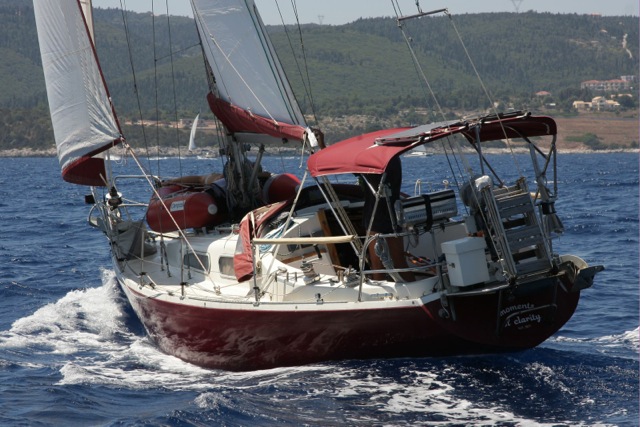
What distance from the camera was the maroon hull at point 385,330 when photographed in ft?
36.4

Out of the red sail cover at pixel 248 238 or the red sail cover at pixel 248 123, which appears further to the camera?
the red sail cover at pixel 248 123

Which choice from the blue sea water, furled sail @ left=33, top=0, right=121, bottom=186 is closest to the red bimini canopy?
the blue sea water

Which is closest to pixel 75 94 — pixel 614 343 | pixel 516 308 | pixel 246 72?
pixel 246 72

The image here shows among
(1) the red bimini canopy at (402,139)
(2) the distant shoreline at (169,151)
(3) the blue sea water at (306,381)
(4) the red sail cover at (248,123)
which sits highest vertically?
(4) the red sail cover at (248,123)

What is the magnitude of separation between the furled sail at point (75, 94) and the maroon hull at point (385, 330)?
347cm

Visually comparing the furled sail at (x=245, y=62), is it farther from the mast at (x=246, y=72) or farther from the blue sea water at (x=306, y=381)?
the blue sea water at (x=306, y=381)

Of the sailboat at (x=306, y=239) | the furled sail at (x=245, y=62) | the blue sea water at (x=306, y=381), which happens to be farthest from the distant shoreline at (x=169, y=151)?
the furled sail at (x=245, y=62)

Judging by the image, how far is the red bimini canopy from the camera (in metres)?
10.9

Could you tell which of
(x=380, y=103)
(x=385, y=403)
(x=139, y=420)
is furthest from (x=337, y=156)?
(x=380, y=103)

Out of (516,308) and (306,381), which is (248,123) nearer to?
(306,381)

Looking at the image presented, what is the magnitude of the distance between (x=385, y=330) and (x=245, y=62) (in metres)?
5.02

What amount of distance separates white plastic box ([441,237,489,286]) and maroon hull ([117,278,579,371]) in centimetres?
29

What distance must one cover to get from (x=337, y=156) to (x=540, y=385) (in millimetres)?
3486

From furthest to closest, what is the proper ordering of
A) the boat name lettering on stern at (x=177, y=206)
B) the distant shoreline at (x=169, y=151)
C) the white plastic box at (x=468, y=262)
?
the distant shoreline at (x=169, y=151) → the boat name lettering on stern at (x=177, y=206) → the white plastic box at (x=468, y=262)
